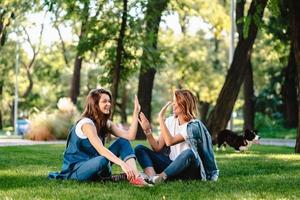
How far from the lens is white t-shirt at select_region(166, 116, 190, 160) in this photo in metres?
8.49

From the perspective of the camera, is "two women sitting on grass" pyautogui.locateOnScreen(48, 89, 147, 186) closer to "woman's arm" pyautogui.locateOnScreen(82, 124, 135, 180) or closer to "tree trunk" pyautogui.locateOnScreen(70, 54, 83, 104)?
"woman's arm" pyautogui.locateOnScreen(82, 124, 135, 180)

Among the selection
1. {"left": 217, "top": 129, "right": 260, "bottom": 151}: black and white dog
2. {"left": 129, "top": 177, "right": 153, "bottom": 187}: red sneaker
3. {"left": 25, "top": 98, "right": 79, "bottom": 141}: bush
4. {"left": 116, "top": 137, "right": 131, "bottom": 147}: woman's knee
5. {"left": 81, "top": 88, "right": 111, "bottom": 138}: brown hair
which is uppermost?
{"left": 81, "top": 88, "right": 111, "bottom": 138}: brown hair

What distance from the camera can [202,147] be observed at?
841cm

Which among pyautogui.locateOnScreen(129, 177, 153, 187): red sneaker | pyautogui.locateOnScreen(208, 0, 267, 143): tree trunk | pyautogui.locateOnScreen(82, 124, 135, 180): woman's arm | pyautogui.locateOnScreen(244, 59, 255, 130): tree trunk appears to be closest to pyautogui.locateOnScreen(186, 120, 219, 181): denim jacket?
pyautogui.locateOnScreen(129, 177, 153, 187): red sneaker

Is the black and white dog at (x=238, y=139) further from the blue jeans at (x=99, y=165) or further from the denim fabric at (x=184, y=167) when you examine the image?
the blue jeans at (x=99, y=165)

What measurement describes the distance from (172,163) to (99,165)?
1.03 meters

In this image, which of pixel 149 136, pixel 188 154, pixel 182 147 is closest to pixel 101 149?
pixel 149 136

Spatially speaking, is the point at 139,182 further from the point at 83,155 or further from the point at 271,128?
the point at 271,128

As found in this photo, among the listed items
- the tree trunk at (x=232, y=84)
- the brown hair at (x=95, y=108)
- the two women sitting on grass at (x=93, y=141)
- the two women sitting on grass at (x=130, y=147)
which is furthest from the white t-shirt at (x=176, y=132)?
the tree trunk at (x=232, y=84)

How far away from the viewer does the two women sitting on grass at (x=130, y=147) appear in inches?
323

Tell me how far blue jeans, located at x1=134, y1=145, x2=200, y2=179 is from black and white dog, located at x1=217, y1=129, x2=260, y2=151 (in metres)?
7.39

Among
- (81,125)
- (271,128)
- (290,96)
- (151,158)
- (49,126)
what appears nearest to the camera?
(81,125)

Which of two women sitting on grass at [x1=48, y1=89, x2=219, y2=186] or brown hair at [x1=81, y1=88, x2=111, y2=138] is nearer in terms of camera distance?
two women sitting on grass at [x1=48, y1=89, x2=219, y2=186]

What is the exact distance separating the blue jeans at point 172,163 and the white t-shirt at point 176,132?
13 cm
